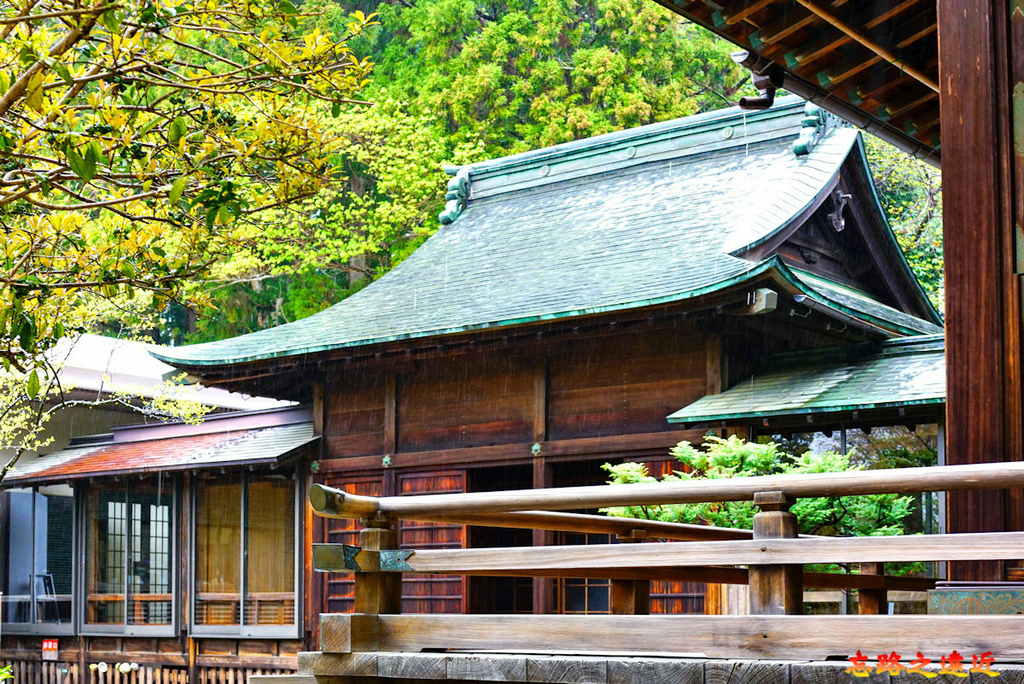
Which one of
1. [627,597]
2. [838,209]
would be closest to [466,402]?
[838,209]

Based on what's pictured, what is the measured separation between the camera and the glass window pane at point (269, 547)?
46.8 ft

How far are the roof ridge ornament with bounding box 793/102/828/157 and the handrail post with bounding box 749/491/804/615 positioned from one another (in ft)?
30.3

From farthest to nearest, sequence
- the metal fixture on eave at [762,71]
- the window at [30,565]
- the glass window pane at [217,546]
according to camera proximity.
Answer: the window at [30,565], the glass window pane at [217,546], the metal fixture on eave at [762,71]

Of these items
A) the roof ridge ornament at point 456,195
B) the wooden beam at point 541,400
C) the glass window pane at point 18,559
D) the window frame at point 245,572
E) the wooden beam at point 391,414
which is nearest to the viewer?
the wooden beam at point 541,400

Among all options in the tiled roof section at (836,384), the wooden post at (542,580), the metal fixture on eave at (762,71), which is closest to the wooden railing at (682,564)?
the metal fixture on eave at (762,71)

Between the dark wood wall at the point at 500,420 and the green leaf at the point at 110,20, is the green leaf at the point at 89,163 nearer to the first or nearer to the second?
the green leaf at the point at 110,20

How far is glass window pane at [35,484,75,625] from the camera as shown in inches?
685

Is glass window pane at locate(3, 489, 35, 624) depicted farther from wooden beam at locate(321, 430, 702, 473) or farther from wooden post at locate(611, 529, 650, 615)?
wooden post at locate(611, 529, 650, 615)

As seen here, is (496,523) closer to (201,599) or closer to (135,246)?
(135,246)

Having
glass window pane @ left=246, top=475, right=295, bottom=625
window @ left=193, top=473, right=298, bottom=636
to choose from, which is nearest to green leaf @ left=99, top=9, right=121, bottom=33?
window @ left=193, top=473, right=298, bottom=636

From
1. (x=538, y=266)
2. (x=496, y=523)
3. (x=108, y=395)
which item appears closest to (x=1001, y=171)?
(x=496, y=523)

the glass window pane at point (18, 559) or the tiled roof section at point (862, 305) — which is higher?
the tiled roof section at point (862, 305)

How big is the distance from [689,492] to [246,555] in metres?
11.3

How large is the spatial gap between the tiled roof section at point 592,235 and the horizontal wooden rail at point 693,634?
5968 mm
